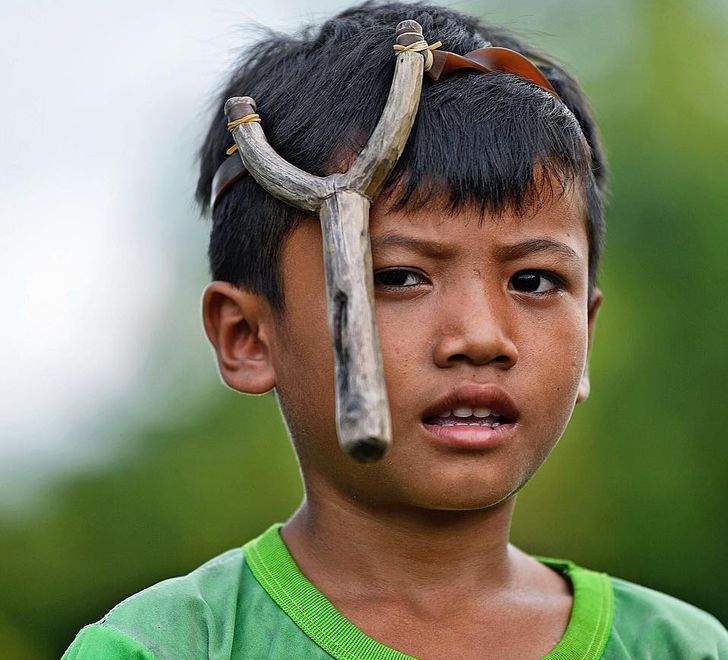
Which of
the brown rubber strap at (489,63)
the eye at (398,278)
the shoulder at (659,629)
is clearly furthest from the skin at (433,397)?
the brown rubber strap at (489,63)

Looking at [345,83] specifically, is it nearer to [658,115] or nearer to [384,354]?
[384,354]

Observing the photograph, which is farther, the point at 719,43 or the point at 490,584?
the point at 719,43

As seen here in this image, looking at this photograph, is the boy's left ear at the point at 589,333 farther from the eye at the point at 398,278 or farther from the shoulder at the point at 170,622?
the shoulder at the point at 170,622

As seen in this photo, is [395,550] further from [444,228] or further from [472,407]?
[444,228]

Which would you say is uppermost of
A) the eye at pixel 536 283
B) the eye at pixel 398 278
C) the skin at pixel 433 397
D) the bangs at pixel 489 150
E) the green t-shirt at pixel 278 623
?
the bangs at pixel 489 150

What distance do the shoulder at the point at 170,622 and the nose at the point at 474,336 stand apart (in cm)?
56

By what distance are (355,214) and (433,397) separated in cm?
32

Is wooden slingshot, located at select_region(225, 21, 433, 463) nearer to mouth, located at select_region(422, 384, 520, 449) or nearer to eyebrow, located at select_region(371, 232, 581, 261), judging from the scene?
eyebrow, located at select_region(371, 232, 581, 261)

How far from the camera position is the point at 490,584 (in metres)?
2.21

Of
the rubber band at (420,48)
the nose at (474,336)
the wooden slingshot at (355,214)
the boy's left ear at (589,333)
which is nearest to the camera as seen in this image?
the wooden slingshot at (355,214)

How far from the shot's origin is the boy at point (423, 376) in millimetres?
1962

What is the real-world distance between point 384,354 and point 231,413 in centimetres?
363

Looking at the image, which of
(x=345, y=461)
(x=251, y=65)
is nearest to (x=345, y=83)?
(x=251, y=65)

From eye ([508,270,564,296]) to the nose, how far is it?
94mm
